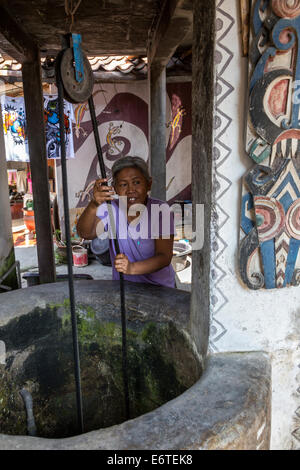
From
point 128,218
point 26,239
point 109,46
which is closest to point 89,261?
point 26,239

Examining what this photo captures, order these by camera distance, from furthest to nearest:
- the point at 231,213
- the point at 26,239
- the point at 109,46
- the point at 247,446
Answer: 1. the point at 26,239
2. the point at 109,46
3. the point at 231,213
4. the point at 247,446

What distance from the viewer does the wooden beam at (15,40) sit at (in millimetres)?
2662

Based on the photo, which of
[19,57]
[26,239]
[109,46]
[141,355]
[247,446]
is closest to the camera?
[247,446]

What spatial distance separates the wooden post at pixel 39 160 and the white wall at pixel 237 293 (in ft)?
8.48

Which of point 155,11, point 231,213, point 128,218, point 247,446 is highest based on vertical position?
point 155,11

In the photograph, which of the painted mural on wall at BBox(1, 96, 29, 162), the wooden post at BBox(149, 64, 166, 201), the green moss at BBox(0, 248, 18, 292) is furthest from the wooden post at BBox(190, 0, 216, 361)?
the painted mural on wall at BBox(1, 96, 29, 162)

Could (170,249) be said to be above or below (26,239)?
above

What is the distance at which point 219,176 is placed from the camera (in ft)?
4.18

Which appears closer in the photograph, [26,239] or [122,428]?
[122,428]

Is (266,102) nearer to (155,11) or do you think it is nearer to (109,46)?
(155,11)

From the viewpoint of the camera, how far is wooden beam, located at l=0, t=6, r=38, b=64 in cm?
266

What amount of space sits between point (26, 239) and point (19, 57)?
217 inches

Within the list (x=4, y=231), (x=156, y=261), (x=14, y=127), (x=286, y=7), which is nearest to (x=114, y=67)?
(x=14, y=127)
